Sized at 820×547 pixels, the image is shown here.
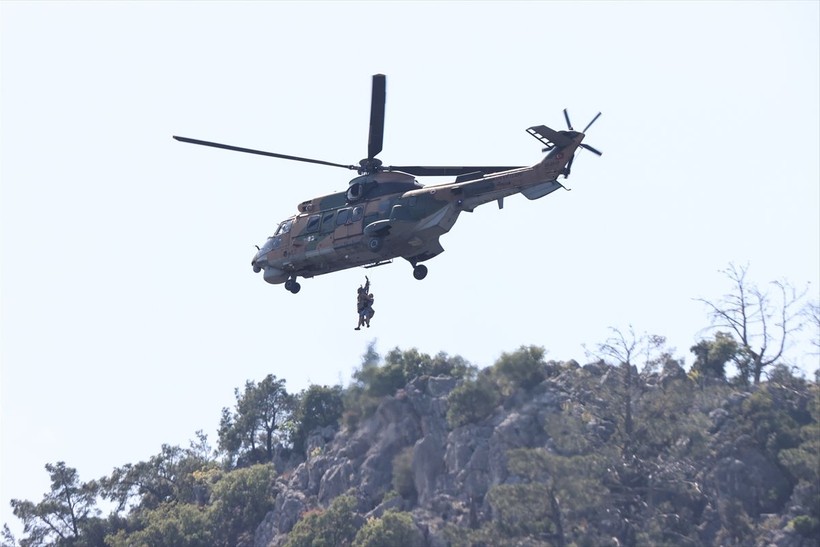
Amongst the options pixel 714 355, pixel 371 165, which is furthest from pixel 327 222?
pixel 714 355

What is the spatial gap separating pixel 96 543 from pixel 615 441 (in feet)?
142

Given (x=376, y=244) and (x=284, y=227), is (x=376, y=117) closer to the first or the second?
(x=376, y=244)

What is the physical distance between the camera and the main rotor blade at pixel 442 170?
4706cm

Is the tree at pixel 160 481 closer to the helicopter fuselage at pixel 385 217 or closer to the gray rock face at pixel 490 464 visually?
the gray rock face at pixel 490 464

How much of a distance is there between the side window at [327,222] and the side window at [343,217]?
365mm

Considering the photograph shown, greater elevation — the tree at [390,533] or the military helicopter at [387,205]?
the military helicopter at [387,205]

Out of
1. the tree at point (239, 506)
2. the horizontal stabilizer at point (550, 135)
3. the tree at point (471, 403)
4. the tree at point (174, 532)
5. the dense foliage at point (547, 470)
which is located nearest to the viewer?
the horizontal stabilizer at point (550, 135)

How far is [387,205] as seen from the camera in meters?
47.5

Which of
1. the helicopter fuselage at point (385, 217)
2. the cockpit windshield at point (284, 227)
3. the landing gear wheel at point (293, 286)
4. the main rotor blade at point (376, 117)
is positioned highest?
the main rotor blade at point (376, 117)

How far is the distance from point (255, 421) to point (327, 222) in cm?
6527

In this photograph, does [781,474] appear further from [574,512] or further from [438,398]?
[438,398]

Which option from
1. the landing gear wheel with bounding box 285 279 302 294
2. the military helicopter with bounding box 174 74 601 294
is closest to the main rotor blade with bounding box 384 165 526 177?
the military helicopter with bounding box 174 74 601 294

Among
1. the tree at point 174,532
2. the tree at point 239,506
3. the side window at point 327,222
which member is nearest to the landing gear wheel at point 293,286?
the side window at point 327,222

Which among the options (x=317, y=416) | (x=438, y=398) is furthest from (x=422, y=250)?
(x=317, y=416)
